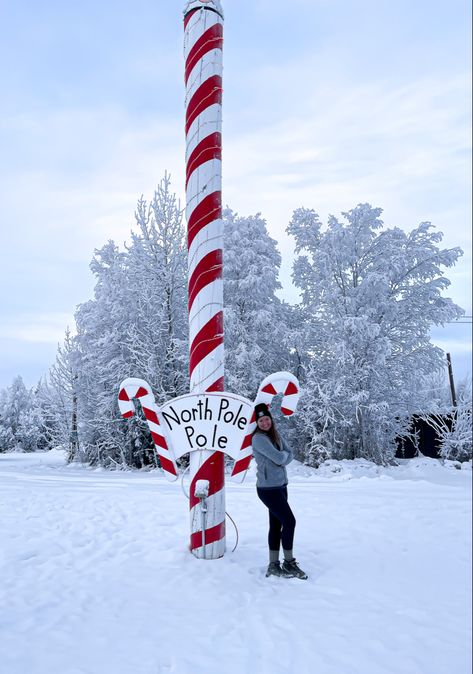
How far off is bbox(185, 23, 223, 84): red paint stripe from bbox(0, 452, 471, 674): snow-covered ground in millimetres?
5203

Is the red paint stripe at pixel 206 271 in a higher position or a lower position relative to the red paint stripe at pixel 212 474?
higher

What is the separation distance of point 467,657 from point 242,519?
4.22 meters

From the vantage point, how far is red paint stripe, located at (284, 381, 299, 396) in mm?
5438

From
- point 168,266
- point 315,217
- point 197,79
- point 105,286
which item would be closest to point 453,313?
point 315,217

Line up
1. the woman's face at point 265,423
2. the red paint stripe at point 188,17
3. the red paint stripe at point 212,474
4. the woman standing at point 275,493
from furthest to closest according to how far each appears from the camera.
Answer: the red paint stripe at point 188,17
the red paint stripe at point 212,474
the woman's face at point 265,423
the woman standing at point 275,493

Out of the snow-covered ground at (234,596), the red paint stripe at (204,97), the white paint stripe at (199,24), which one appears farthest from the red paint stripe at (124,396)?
the white paint stripe at (199,24)

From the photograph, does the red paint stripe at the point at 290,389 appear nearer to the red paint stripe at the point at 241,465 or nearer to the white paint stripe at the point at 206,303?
the red paint stripe at the point at 241,465

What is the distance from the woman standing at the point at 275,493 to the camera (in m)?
4.77

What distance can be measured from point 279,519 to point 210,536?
0.80 meters

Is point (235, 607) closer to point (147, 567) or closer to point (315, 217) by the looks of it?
point (147, 567)

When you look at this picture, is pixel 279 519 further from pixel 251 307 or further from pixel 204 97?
pixel 251 307

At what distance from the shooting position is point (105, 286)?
61.6ft

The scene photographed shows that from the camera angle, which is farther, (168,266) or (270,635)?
(168,266)

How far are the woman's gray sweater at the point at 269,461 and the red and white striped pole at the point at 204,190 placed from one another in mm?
633
